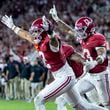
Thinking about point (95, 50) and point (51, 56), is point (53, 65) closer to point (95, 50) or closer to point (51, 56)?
point (51, 56)

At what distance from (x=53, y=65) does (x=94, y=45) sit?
0.93 meters

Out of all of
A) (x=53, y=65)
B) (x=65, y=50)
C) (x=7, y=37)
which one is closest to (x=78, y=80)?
(x=65, y=50)

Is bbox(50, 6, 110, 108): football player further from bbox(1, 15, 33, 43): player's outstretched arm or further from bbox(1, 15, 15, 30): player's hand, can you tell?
bbox(1, 15, 15, 30): player's hand

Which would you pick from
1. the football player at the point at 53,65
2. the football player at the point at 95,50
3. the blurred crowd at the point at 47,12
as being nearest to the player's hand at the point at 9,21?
the football player at the point at 53,65

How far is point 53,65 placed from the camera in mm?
9625

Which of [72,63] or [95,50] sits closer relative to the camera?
[95,50]

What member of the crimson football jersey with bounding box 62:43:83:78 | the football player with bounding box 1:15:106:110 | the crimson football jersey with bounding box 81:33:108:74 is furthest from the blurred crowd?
the football player with bounding box 1:15:106:110

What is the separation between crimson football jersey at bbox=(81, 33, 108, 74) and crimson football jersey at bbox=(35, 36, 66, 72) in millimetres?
713

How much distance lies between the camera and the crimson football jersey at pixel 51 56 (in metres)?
9.45

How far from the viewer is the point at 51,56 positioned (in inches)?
375

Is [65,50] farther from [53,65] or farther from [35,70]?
[35,70]

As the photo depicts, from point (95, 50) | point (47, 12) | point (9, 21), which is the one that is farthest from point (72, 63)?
point (47, 12)

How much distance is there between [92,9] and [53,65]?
47.0 feet

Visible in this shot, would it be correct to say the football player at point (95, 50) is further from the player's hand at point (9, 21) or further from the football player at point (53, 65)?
the player's hand at point (9, 21)
